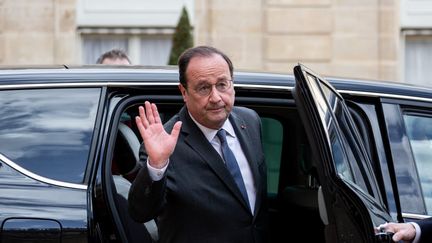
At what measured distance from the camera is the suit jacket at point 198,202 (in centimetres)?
347

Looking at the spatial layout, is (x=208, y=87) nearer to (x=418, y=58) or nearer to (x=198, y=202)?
(x=198, y=202)

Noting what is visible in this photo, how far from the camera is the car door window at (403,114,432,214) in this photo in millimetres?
3768

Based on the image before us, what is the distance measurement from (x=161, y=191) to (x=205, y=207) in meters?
0.22

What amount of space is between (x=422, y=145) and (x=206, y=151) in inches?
34.8

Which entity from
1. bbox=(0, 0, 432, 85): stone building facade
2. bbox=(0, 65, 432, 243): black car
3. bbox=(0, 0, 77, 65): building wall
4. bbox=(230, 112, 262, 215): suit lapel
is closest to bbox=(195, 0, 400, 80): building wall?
bbox=(0, 0, 432, 85): stone building facade

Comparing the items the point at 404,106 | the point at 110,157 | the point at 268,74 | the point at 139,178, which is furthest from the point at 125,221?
the point at 404,106

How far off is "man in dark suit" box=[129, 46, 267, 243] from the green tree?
778 cm

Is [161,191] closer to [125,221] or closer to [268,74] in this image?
[125,221]

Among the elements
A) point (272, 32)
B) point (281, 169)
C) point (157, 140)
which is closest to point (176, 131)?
point (157, 140)

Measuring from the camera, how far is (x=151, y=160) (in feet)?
10.8

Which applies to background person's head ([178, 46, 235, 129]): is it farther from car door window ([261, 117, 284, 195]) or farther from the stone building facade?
the stone building facade

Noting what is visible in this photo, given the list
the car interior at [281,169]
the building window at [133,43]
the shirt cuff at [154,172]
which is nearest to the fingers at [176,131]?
the shirt cuff at [154,172]

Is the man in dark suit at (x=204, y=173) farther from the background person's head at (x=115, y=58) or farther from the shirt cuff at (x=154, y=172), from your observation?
the background person's head at (x=115, y=58)

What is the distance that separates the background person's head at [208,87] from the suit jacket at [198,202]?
0.09 metres
